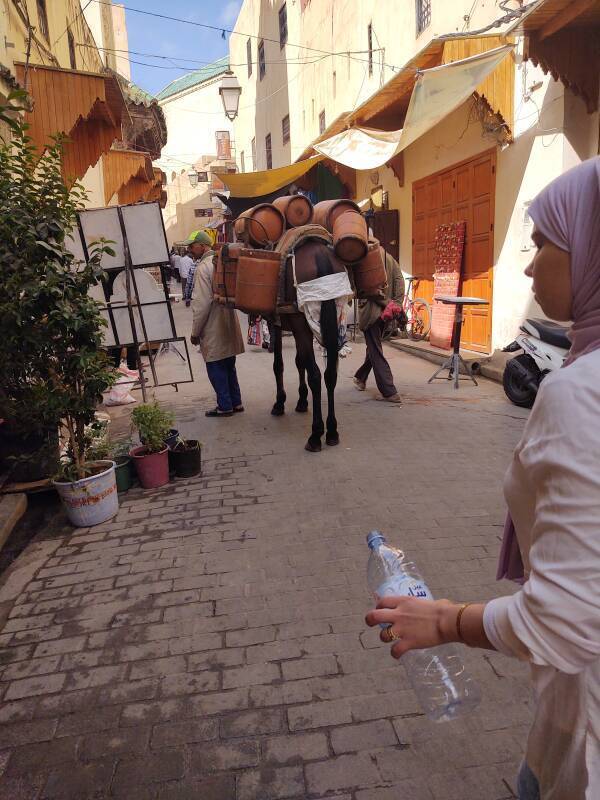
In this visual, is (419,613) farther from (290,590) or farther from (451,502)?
(451,502)

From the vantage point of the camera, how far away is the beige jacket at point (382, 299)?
6.66 metres

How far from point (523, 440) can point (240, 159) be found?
108 feet

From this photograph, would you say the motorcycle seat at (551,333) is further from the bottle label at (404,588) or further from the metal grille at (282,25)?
the metal grille at (282,25)

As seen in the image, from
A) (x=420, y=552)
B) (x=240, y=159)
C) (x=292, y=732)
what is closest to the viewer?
(x=292, y=732)

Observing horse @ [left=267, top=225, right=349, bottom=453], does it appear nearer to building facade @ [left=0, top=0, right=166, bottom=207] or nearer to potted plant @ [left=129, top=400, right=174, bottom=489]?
potted plant @ [left=129, top=400, right=174, bottom=489]

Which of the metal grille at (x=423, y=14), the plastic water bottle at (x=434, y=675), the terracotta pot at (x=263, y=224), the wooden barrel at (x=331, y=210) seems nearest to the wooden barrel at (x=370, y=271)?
the wooden barrel at (x=331, y=210)

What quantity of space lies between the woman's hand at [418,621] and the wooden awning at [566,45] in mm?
6275

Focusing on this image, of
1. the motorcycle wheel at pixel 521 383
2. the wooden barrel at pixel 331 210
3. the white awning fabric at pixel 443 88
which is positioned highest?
the white awning fabric at pixel 443 88

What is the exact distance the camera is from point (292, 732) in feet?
6.97

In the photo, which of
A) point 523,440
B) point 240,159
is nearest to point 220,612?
point 523,440

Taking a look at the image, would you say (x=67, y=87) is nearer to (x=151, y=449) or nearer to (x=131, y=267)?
(x=131, y=267)

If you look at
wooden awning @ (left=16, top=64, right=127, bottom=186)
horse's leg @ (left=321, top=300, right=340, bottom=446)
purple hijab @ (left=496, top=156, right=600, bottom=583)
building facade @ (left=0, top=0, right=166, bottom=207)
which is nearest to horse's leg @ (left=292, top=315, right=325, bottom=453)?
horse's leg @ (left=321, top=300, right=340, bottom=446)

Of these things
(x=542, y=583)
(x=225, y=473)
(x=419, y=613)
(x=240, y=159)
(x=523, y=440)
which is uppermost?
(x=240, y=159)

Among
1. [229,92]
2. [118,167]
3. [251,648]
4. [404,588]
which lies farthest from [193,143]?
[404,588]
